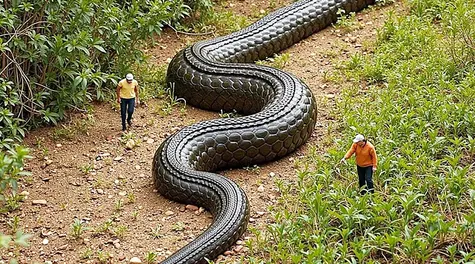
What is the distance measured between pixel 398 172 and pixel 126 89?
3.03m

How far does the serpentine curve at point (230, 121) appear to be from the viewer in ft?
21.9

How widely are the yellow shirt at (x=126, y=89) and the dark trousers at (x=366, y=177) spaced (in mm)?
2788

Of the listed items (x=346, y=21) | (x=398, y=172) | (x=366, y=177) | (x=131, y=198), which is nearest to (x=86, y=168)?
(x=131, y=198)

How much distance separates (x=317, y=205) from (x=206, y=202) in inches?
45.4

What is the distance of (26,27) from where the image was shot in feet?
25.5

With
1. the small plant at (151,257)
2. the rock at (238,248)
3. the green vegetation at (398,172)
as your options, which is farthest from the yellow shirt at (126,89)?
the rock at (238,248)

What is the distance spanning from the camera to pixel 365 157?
6352 mm

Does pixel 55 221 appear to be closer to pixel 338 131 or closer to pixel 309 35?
pixel 338 131

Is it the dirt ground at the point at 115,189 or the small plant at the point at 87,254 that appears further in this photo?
the dirt ground at the point at 115,189

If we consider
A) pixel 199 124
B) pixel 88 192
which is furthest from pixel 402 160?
pixel 88 192

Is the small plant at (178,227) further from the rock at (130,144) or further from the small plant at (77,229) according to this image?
the rock at (130,144)

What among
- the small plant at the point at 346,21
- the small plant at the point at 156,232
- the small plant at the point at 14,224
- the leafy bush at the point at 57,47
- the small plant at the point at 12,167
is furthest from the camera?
the small plant at the point at 346,21

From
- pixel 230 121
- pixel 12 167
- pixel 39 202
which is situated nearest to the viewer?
pixel 12 167

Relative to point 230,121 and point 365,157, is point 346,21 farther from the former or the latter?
point 365,157
